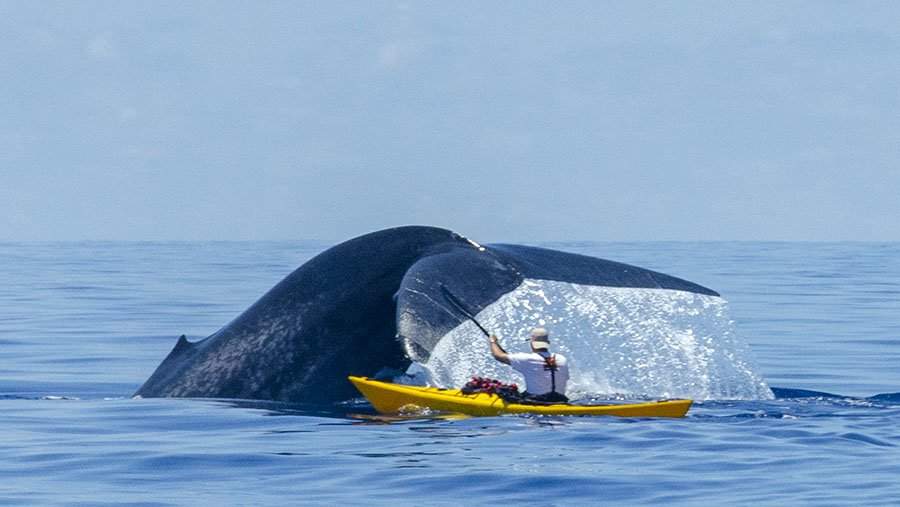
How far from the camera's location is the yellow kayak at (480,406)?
12922mm

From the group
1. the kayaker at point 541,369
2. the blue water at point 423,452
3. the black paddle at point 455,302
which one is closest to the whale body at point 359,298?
the black paddle at point 455,302

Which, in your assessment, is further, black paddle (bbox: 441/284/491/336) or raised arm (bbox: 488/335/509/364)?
raised arm (bbox: 488/335/509/364)

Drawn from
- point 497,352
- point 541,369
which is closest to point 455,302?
point 497,352

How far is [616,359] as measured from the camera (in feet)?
44.3

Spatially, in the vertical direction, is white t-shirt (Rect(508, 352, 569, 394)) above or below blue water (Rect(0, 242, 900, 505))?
above

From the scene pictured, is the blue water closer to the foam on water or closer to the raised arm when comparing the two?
the foam on water

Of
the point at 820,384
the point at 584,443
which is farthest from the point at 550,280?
the point at 820,384

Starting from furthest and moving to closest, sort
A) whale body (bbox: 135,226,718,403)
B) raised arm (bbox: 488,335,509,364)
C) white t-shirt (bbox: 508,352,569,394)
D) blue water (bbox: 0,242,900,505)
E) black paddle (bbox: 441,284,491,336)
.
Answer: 1. white t-shirt (bbox: 508,352,569,394)
2. raised arm (bbox: 488,335,509,364)
3. whale body (bbox: 135,226,718,403)
4. black paddle (bbox: 441,284,491,336)
5. blue water (bbox: 0,242,900,505)

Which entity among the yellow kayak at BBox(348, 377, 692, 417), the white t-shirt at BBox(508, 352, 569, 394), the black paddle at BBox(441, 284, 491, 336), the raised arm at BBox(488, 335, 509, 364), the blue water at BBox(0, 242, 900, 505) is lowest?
the blue water at BBox(0, 242, 900, 505)

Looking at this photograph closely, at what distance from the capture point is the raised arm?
13117 millimetres

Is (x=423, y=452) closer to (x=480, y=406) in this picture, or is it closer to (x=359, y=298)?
(x=359, y=298)

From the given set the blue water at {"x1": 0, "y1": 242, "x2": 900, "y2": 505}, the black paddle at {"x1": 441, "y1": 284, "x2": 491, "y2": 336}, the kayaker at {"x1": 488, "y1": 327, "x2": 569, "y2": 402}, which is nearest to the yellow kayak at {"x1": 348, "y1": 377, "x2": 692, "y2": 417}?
the blue water at {"x1": 0, "y1": 242, "x2": 900, "y2": 505}

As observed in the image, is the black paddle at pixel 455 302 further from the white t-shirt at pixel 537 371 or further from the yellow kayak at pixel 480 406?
the white t-shirt at pixel 537 371

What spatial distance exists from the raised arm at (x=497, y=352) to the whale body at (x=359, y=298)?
0.70 metres
